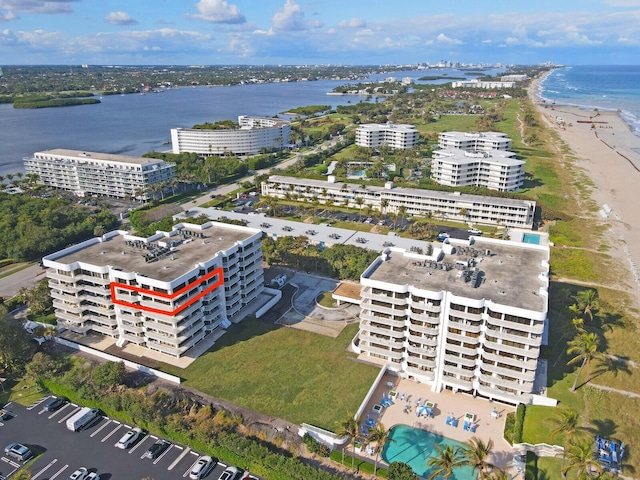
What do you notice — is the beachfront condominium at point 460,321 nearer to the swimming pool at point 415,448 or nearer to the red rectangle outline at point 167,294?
the swimming pool at point 415,448

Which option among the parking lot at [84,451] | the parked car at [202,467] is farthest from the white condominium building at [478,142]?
the parking lot at [84,451]

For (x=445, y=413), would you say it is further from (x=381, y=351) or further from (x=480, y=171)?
(x=480, y=171)

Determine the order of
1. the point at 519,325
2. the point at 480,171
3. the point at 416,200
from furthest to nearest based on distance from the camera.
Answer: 1. the point at 480,171
2. the point at 416,200
3. the point at 519,325

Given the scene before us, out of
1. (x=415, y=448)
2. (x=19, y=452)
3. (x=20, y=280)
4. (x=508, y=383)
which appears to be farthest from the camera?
(x=20, y=280)

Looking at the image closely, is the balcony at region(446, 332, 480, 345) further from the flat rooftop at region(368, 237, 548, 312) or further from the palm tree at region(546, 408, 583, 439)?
the palm tree at region(546, 408, 583, 439)

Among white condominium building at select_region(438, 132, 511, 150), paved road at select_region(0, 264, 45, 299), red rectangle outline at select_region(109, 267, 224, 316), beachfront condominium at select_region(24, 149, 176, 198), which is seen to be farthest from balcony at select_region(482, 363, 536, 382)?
white condominium building at select_region(438, 132, 511, 150)

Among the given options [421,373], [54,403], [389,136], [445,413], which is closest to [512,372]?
[445,413]
